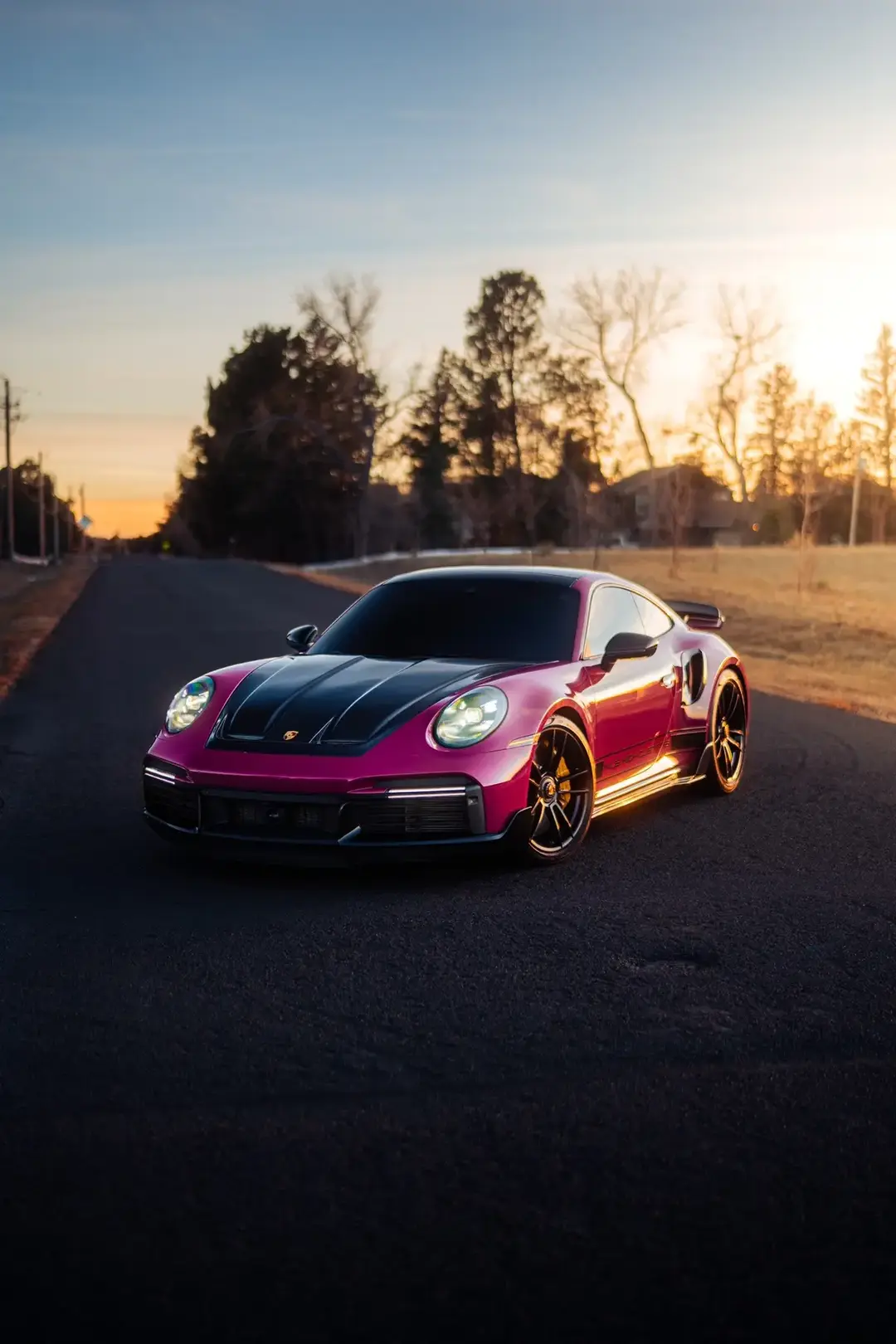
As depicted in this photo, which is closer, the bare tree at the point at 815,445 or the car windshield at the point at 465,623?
the car windshield at the point at 465,623

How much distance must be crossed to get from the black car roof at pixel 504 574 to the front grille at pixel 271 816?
2.08 metres

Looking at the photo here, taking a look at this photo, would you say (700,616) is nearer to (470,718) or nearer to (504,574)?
(504,574)

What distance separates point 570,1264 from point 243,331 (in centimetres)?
10262

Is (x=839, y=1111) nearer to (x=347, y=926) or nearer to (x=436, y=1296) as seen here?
(x=436, y=1296)

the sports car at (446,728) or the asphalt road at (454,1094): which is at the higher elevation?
the sports car at (446,728)

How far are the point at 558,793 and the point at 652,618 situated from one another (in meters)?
1.99

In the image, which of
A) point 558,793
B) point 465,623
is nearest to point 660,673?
point 465,623

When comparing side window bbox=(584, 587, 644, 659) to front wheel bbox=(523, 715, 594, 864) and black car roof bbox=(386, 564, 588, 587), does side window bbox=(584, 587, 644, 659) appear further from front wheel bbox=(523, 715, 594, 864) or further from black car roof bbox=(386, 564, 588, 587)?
front wheel bbox=(523, 715, 594, 864)

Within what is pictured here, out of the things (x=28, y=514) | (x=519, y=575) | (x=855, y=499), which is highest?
(x=855, y=499)

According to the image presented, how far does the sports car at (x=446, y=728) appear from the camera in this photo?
6445 mm

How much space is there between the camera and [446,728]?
263 inches

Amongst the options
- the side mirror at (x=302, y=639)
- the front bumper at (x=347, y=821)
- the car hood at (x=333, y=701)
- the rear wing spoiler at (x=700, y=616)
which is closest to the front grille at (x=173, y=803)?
the front bumper at (x=347, y=821)

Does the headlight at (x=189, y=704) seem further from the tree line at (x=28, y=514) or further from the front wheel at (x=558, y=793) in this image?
the tree line at (x=28, y=514)

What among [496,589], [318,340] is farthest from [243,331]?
[496,589]
